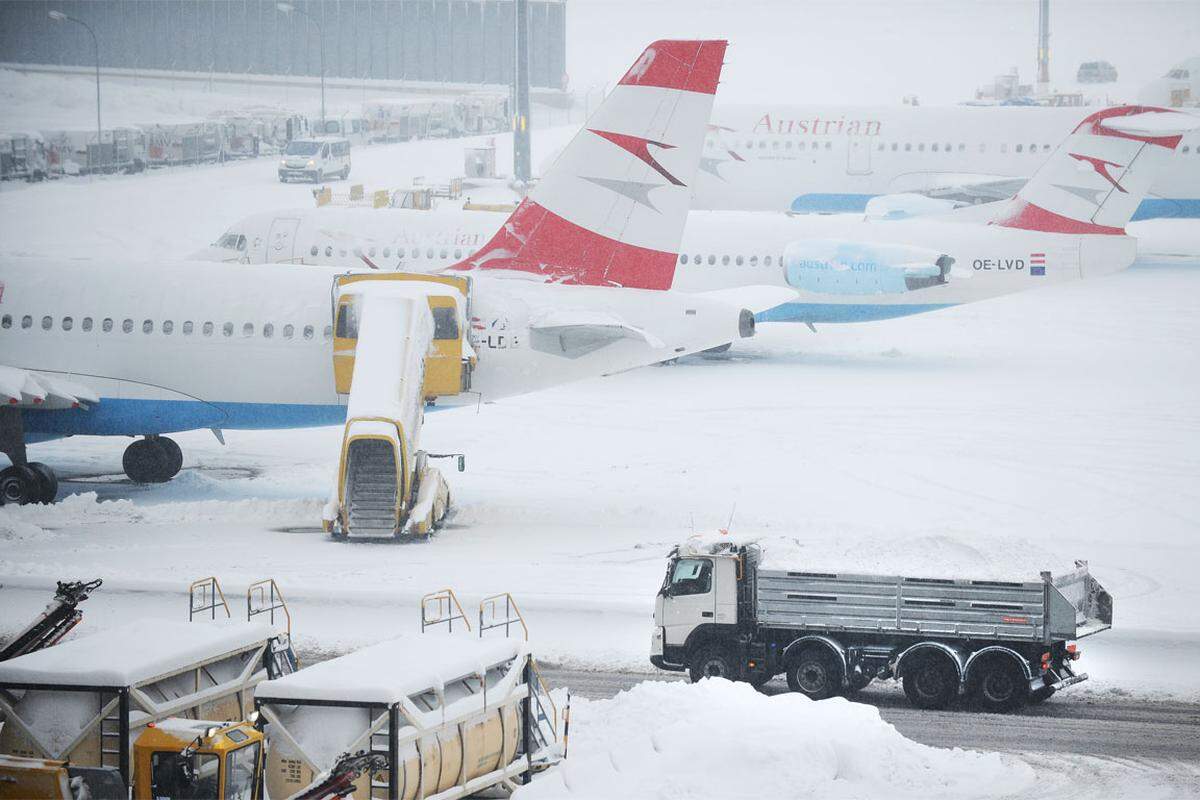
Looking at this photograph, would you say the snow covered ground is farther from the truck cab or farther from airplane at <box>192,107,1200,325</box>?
airplane at <box>192,107,1200,325</box>

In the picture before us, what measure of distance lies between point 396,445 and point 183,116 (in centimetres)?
11267

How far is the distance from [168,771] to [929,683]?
1072 cm

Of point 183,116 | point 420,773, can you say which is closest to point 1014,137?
point 420,773

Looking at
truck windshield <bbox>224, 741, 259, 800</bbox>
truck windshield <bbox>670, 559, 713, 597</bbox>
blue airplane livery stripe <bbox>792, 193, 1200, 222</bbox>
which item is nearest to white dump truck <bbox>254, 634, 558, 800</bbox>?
truck windshield <bbox>224, 741, 259, 800</bbox>

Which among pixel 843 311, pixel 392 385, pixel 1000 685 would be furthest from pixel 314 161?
pixel 1000 685

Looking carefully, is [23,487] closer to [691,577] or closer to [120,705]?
[691,577]

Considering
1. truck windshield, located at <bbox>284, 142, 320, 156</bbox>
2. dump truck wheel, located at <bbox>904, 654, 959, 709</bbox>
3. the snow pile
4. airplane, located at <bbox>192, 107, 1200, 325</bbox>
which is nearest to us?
the snow pile

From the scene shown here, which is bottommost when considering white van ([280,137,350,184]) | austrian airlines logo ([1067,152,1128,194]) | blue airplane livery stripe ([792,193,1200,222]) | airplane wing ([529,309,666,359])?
airplane wing ([529,309,666,359])

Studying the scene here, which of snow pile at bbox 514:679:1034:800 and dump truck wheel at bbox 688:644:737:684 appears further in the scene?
dump truck wheel at bbox 688:644:737:684

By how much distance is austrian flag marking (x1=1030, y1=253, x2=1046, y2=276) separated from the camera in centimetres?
4669

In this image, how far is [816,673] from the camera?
2148cm

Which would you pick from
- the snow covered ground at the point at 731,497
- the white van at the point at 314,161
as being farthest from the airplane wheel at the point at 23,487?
the white van at the point at 314,161

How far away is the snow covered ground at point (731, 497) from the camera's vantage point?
25344 mm

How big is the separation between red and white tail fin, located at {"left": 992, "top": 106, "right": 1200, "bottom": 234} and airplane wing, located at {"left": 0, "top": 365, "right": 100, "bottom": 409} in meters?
28.6
